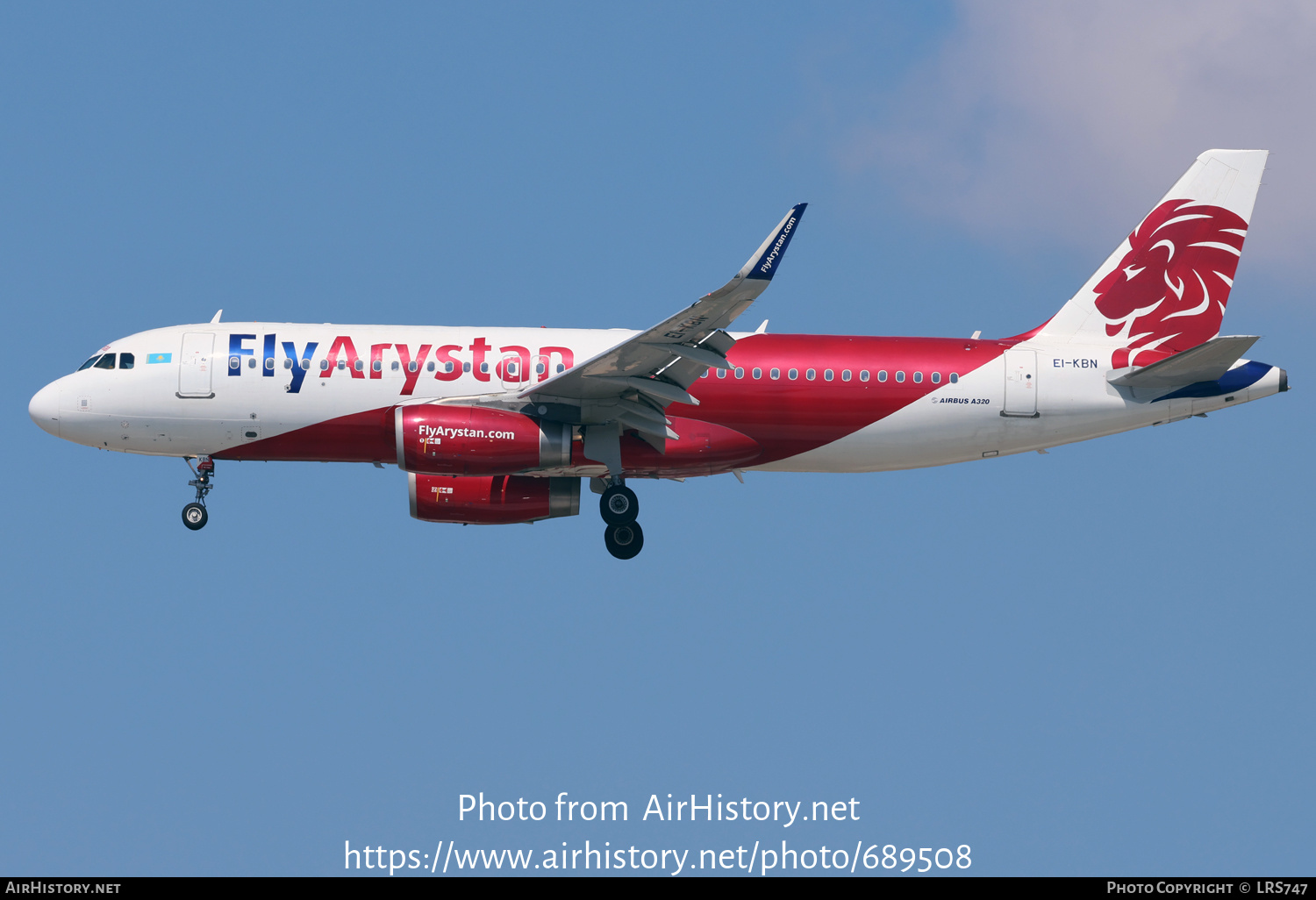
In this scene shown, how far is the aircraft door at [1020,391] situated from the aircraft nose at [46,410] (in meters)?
21.6

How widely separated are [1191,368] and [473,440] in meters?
16.2

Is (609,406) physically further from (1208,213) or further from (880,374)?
(1208,213)

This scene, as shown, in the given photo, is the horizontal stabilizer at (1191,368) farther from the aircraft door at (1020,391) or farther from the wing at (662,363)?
the wing at (662,363)

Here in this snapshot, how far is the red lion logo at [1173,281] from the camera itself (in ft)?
126

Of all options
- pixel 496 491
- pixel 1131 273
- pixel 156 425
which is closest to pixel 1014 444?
pixel 1131 273

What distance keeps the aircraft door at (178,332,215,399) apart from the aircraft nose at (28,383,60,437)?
2.98 meters

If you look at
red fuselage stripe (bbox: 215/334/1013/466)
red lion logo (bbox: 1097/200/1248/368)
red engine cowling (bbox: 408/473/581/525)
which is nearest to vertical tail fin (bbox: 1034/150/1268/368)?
red lion logo (bbox: 1097/200/1248/368)

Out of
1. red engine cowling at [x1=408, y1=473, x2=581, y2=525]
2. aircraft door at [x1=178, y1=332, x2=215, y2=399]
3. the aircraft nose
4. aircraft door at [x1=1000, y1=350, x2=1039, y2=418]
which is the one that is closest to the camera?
aircraft door at [x1=178, y1=332, x2=215, y2=399]

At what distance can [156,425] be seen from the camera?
1419 inches

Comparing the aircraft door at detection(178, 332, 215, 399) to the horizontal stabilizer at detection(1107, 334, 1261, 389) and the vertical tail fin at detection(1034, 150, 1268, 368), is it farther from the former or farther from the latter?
the horizontal stabilizer at detection(1107, 334, 1261, 389)

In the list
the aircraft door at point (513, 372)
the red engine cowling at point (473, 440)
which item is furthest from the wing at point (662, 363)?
the aircraft door at point (513, 372)

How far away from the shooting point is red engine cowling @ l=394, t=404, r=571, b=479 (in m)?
33.9

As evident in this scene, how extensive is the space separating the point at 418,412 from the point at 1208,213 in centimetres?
1985

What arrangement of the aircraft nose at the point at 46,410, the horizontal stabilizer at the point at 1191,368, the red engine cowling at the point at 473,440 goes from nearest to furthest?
the red engine cowling at the point at 473,440, the horizontal stabilizer at the point at 1191,368, the aircraft nose at the point at 46,410
